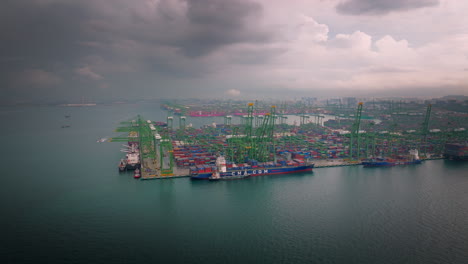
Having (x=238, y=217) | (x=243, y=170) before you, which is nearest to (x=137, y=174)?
(x=243, y=170)

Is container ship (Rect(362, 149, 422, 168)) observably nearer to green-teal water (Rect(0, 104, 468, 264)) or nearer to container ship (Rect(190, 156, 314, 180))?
green-teal water (Rect(0, 104, 468, 264))

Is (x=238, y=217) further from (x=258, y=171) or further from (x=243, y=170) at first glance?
(x=258, y=171)

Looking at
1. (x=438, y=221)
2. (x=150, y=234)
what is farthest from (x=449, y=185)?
(x=150, y=234)

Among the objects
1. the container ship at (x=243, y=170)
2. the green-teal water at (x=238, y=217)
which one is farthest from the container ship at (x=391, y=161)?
the container ship at (x=243, y=170)

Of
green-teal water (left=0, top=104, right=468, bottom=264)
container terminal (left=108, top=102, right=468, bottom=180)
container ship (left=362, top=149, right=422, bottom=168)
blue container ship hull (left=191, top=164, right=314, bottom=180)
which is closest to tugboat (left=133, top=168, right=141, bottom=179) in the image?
container terminal (left=108, top=102, right=468, bottom=180)

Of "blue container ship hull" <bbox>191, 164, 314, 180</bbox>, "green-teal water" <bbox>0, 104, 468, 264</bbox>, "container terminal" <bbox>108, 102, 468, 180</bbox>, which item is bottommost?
"green-teal water" <bbox>0, 104, 468, 264</bbox>

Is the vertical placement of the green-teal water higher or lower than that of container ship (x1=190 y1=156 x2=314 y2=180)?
lower
